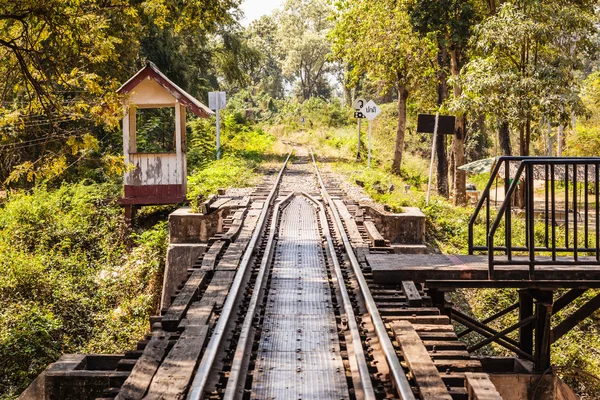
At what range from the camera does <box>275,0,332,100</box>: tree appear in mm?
90312

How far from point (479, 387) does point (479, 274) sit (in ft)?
10.9

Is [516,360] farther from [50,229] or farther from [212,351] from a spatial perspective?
[50,229]

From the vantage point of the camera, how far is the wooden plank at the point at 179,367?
16.4 ft

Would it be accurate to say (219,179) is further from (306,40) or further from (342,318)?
(306,40)

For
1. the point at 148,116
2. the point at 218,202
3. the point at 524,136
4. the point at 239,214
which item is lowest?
the point at 239,214

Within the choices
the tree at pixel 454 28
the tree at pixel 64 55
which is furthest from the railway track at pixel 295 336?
the tree at pixel 454 28

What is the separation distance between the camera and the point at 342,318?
7.16m

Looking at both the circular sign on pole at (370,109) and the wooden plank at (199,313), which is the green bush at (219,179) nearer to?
the circular sign on pole at (370,109)

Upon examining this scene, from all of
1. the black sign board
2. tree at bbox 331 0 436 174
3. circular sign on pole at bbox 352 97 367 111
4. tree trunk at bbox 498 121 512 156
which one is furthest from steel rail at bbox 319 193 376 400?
circular sign on pole at bbox 352 97 367 111

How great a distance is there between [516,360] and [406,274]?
1.60 meters

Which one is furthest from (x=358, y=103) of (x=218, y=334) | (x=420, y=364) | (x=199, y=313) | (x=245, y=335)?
(x=420, y=364)

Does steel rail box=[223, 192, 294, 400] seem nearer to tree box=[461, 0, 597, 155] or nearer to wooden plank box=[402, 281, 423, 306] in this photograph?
wooden plank box=[402, 281, 423, 306]

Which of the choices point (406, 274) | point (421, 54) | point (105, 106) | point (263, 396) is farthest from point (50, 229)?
point (421, 54)

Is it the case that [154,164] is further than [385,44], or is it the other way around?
[385,44]
